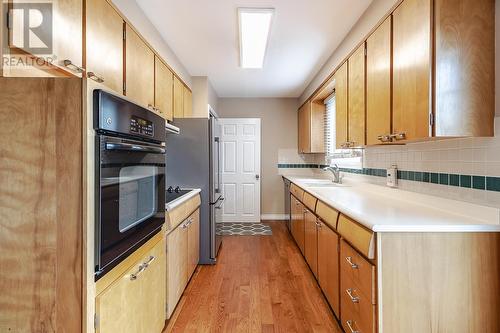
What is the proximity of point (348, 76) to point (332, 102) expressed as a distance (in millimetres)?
1509

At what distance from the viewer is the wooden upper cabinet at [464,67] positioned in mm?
1424

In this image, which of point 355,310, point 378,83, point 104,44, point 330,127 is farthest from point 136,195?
point 330,127

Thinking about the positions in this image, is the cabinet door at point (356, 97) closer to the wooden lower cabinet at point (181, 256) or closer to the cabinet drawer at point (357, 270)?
the cabinet drawer at point (357, 270)

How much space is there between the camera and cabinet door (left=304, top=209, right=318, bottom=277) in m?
2.54

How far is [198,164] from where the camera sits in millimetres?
3078

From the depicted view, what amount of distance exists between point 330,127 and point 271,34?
1.97m

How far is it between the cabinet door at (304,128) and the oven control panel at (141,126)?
3350 millimetres

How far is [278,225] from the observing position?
502 centimetres

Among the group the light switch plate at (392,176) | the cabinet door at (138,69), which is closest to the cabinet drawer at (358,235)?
the light switch plate at (392,176)

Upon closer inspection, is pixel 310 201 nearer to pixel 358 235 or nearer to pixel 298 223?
pixel 298 223

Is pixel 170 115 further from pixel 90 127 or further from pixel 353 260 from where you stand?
pixel 353 260

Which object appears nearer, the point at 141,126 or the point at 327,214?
the point at 141,126

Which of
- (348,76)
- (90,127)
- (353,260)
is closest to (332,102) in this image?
(348,76)

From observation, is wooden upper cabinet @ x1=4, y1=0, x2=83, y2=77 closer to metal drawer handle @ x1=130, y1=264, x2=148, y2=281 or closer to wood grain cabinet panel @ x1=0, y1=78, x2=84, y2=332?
wood grain cabinet panel @ x1=0, y1=78, x2=84, y2=332
